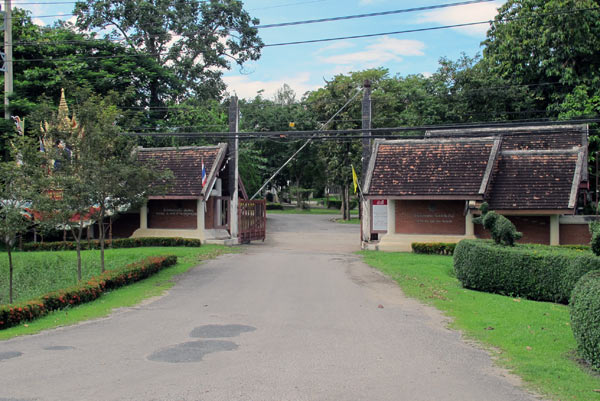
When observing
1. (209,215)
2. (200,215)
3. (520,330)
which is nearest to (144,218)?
(200,215)

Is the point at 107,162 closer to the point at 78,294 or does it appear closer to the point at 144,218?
the point at 78,294

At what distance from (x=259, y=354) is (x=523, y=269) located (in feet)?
28.4

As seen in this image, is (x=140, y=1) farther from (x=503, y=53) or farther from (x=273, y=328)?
(x=273, y=328)

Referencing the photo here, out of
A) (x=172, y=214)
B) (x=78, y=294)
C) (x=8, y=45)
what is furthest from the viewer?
(x=172, y=214)

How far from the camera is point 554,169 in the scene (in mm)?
24141

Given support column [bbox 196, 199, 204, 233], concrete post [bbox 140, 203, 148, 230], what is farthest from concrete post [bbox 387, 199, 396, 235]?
concrete post [bbox 140, 203, 148, 230]

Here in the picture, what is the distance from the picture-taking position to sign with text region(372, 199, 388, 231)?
2602cm

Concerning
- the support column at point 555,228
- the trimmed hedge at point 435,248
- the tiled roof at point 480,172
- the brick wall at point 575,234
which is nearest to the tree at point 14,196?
the tiled roof at point 480,172

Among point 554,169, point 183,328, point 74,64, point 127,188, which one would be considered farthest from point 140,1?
point 183,328

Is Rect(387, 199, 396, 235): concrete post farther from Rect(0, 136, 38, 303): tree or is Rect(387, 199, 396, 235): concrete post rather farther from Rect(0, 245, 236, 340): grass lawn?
Rect(0, 136, 38, 303): tree

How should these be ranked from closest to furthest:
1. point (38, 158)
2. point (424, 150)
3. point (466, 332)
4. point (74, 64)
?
1. point (466, 332)
2. point (38, 158)
3. point (424, 150)
4. point (74, 64)

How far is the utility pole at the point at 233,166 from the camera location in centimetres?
2784

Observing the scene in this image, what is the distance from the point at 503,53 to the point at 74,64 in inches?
1115

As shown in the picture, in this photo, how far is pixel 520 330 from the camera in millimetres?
9805
